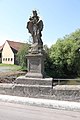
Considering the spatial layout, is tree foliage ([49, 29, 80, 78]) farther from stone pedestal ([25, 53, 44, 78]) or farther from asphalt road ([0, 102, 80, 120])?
asphalt road ([0, 102, 80, 120])

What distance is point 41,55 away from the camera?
12023mm

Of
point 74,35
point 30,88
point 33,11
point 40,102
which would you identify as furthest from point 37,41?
point 74,35

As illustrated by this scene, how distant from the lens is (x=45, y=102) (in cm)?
1029

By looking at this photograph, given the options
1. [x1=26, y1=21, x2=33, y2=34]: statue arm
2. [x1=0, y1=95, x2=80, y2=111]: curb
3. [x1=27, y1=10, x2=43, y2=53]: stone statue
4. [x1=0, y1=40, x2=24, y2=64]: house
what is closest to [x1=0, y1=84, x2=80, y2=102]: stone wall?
[x1=0, y1=95, x2=80, y2=111]: curb

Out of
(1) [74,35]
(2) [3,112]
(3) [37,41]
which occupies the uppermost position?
(1) [74,35]

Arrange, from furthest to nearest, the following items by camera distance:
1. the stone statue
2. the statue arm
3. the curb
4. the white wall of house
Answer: the white wall of house, the statue arm, the stone statue, the curb

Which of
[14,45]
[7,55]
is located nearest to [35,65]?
[7,55]

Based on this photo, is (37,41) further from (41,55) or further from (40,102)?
(40,102)

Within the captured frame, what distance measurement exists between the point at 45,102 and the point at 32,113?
1.62 metres

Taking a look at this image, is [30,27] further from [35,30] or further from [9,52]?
[9,52]

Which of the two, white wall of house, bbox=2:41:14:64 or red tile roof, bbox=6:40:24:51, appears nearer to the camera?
white wall of house, bbox=2:41:14:64

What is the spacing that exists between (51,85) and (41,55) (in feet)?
5.35

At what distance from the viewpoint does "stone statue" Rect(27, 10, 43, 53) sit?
1236cm

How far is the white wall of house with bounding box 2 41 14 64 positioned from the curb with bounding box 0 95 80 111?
5272 cm
